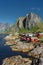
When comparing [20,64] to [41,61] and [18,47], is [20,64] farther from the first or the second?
[18,47]

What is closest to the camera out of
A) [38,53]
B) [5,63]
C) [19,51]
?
[5,63]

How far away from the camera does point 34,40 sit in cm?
11944

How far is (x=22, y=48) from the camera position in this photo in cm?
8806

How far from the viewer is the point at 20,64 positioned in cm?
5141

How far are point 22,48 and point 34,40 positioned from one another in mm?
33000

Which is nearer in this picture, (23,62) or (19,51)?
(23,62)

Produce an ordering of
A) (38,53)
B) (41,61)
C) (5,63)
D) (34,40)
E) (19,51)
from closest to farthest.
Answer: (41,61), (5,63), (38,53), (19,51), (34,40)

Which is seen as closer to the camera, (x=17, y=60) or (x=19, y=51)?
(x=17, y=60)

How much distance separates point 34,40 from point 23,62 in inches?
2652

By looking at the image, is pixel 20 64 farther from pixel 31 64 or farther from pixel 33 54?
pixel 33 54

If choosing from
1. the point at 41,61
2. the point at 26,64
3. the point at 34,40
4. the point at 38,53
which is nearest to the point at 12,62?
the point at 26,64

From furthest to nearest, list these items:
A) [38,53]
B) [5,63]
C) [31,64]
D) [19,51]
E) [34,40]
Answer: [34,40], [19,51], [38,53], [5,63], [31,64]

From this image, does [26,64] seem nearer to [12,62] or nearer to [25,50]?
[12,62]

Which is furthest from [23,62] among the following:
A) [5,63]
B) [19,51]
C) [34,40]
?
[34,40]
